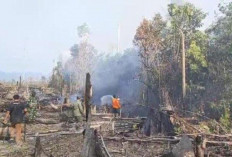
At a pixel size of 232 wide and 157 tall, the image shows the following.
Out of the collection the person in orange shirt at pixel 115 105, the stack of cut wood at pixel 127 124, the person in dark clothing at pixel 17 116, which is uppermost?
the person in orange shirt at pixel 115 105

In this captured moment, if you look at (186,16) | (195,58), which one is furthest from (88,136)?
(186,16)

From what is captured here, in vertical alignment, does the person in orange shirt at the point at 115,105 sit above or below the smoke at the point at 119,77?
below

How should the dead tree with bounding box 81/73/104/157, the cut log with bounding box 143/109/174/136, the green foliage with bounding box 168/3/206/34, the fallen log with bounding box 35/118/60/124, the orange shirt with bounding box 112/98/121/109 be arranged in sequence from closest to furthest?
the dead tree with bounding box 81/73/104/157, the cut log with bounding box 143/109/174/136, the fallen log with bounding box 35/118/60/124, the orange shirt with bounding box 112/98/121/109, the green foliage with bounding box 168/3/206/34

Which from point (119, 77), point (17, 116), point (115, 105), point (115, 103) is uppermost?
point (119, 77)

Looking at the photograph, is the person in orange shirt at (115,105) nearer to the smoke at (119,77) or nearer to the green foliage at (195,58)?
the green foliage at (195,58)

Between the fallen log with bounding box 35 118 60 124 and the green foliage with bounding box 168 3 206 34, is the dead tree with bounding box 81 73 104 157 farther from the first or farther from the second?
the green foliage with bounding box 168 3 206 34

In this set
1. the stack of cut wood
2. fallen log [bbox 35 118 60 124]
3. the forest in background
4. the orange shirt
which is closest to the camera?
the stack of cut wood

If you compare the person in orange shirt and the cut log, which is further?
the person in orange shirt

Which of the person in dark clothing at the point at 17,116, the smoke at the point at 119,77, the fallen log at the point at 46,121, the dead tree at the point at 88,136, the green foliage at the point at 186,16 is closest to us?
the dead tree at the point at 88,136

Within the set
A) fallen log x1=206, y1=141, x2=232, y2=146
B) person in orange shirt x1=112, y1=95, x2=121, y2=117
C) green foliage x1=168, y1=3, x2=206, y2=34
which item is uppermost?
green foliage x1=168, y1=3, x2=206, y2=34

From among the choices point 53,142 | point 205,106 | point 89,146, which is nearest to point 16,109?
point 53,142

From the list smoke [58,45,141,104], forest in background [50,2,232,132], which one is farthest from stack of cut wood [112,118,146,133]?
smoke [58,45,141,104]

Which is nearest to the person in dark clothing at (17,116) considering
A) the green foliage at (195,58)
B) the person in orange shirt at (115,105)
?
the person in orange shirt at (115,105)

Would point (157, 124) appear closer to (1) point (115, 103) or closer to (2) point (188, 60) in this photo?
(1) point (115, 103)
